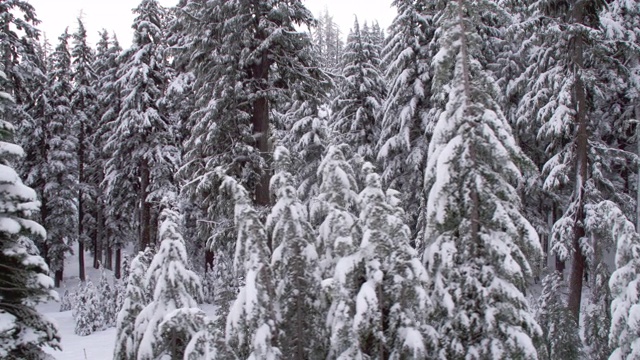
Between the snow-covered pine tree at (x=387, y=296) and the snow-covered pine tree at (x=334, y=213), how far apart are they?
32 centimetres

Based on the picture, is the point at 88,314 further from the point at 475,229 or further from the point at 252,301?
the point at 475,229

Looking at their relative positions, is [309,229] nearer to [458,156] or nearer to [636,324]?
[458,156]

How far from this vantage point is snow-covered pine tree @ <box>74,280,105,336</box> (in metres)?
21.7

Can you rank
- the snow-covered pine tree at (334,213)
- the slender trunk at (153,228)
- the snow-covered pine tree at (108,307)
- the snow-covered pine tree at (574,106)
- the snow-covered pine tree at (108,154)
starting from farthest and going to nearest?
the snow-covered pine tree at (108,154) < the slender trunk at (153,228) < the snow-covered pine tree at (108,307) < the snow-covered pine tree at (574,106) < the snow-covered pine tree at (334,213)

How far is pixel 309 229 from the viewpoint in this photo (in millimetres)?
7840

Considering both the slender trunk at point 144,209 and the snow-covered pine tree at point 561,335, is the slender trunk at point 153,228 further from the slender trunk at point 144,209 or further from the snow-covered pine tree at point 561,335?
the snow-covered pine tree at point 561,335

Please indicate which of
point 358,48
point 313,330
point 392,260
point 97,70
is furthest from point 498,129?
point 97,70

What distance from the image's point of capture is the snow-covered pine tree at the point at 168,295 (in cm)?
794

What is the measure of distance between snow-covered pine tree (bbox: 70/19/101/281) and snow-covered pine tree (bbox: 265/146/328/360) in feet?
107

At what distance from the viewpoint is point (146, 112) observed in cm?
2466

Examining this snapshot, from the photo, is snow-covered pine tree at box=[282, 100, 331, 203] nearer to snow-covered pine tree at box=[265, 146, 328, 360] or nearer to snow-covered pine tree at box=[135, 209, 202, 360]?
snow-covered pine tree at box=[135, 209, 202, 360]

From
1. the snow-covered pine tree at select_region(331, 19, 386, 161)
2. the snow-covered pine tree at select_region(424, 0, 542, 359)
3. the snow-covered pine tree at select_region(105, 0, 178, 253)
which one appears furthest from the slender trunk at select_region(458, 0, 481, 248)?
the snow-covered pine tree at select_region(105, 0, 178, 253)

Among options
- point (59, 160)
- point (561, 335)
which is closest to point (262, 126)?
point (561, 335)

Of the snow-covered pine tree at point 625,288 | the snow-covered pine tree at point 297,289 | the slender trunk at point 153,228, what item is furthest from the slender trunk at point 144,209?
the snow-covered pine tree at point 625,288
